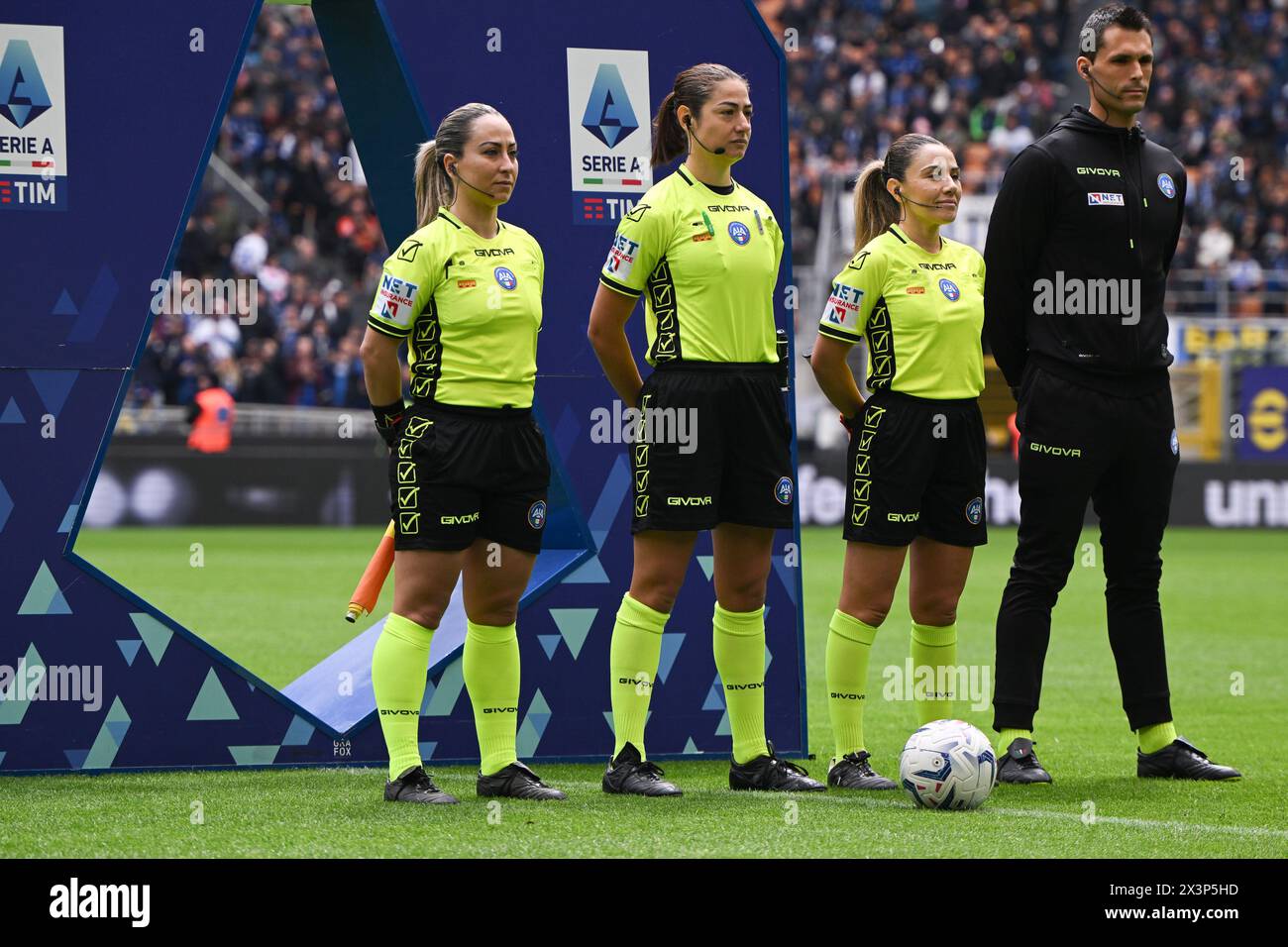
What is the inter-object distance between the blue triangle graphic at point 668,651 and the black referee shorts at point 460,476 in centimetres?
137

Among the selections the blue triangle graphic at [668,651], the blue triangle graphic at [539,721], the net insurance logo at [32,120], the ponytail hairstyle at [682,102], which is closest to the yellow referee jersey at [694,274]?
the ponytail hairstyle at [682,102]

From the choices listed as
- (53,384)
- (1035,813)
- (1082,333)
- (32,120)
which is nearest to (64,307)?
(53,384)

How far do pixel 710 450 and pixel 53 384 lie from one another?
2377 mm

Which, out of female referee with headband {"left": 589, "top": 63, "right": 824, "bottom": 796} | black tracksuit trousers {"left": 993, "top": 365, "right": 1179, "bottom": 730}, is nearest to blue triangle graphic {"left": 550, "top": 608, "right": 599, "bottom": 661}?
female referee with headband {"left": 589, "top": 63, "right": 824, "bottom": 796}

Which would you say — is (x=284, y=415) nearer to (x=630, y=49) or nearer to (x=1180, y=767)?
(x=630, y=49)

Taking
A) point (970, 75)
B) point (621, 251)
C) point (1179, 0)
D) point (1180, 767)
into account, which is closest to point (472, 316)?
point (621, 251)

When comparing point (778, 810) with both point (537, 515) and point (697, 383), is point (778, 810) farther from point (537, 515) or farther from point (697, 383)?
point (697, 383)

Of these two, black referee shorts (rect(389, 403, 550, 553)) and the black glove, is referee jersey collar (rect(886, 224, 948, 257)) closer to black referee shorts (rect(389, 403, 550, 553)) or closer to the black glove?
black referee shorts (rect(389, 403, 550, 553))

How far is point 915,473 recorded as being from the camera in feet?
19.6

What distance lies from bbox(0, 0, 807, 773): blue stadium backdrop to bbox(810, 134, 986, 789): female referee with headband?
0.65 metres

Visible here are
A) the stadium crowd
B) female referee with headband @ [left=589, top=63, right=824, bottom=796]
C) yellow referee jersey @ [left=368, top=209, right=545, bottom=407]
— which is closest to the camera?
yellow referee jersey @ [left=368, top=209, right=545, bottom=407]

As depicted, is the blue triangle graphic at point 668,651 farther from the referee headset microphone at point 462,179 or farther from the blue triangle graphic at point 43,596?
the blue triangle graphic at point 43,596

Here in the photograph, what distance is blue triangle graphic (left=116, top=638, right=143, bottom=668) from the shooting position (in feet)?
21.1

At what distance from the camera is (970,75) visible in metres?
28.7
